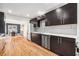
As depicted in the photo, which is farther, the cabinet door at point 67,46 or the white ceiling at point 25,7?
the white ceiling at point 25,7

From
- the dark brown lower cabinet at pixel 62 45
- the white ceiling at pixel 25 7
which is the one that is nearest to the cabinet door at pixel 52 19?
the white ceiling at pixel 25 7

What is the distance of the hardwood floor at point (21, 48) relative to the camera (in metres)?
2.14

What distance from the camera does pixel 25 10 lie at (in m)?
2.21

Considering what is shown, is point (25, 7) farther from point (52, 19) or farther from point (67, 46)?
point (67, 46)

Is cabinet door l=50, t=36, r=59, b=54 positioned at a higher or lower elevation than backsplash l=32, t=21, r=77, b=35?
lower

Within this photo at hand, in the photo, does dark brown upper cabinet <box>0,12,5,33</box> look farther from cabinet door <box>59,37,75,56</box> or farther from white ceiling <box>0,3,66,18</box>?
cabinet door <box>59,37,75,56</box>

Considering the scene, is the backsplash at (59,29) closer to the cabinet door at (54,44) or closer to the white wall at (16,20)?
the cabinet door at (54,44)

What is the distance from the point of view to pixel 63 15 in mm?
2219

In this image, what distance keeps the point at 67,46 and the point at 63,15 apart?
0.62 metres

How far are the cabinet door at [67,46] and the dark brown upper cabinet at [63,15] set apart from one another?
35cm

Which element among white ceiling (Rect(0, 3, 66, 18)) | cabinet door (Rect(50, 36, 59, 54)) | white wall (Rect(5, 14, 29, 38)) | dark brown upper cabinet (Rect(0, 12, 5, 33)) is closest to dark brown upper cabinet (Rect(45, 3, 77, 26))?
white ceiling (Rect(0, 3, 66, 18))

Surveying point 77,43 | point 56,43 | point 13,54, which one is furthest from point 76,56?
point 13,54

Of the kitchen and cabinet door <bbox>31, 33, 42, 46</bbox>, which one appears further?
cabinet door <bbox>31, 33, 42, 46</bbox>

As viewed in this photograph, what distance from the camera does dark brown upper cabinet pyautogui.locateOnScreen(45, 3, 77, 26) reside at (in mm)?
2096
